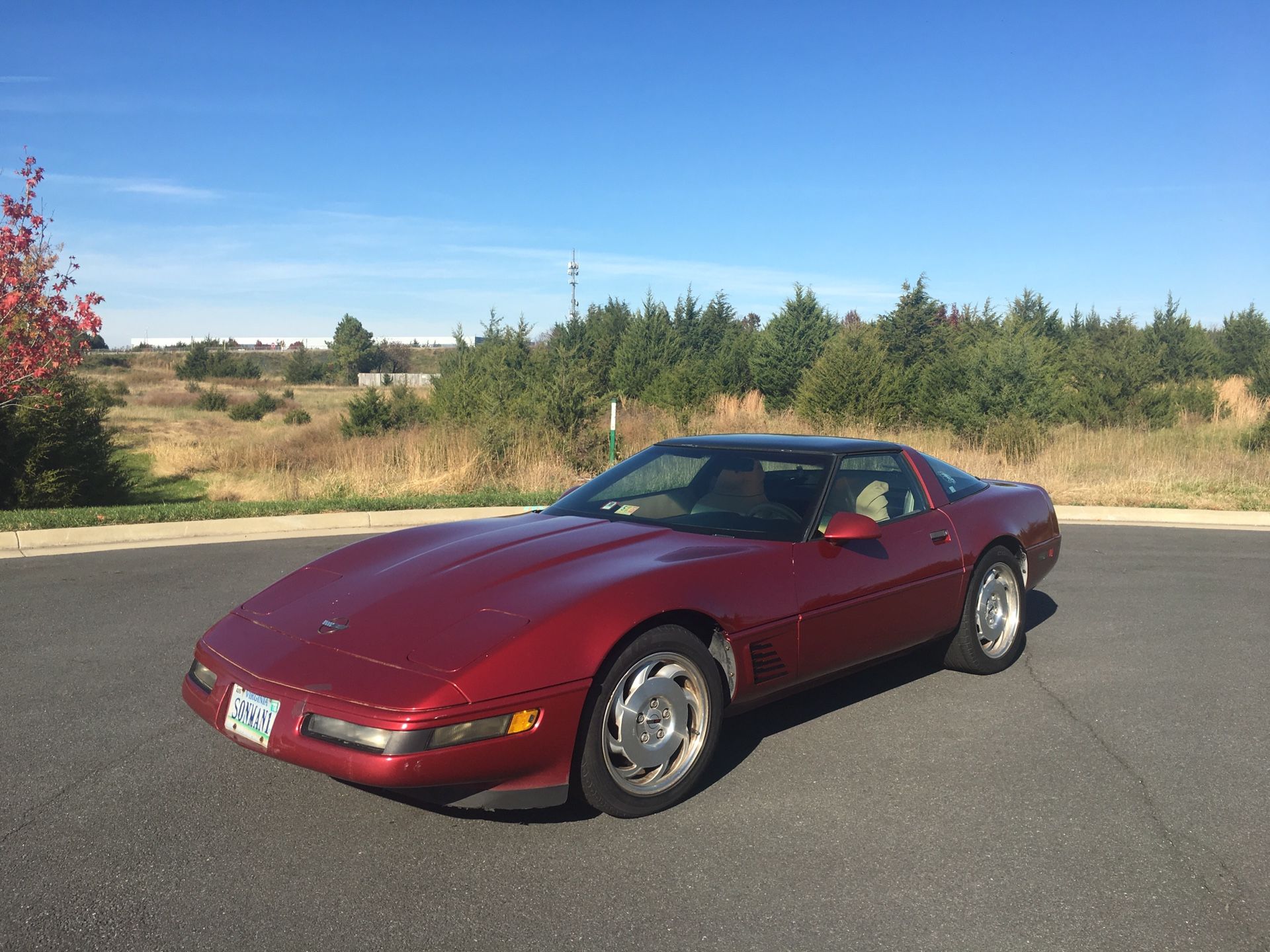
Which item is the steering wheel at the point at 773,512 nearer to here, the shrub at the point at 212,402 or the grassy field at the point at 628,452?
the grassy field at the point at 628,452

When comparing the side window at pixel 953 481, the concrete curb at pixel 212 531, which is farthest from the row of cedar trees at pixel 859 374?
the side window at pixel 953 481

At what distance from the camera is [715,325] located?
43.7 m

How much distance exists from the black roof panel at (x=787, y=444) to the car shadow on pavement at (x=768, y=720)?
1.05m

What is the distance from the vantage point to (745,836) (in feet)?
11.4

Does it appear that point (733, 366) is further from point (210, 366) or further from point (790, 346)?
point (210, 366)

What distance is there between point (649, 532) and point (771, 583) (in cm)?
61

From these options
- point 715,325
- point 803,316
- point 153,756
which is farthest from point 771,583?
point 715,325

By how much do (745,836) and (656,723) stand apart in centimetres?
49

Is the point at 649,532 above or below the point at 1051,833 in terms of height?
above

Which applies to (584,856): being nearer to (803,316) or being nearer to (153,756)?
(153,756)

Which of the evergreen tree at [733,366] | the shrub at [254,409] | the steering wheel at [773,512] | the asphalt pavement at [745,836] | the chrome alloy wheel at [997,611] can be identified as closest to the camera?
the asphalt pavement at [745,836]

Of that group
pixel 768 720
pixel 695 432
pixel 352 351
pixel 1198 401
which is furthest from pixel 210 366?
pixel 768 720

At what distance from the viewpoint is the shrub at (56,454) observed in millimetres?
13648

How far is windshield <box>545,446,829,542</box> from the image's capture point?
15.0 feet
